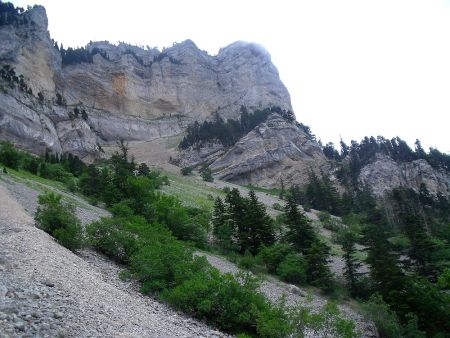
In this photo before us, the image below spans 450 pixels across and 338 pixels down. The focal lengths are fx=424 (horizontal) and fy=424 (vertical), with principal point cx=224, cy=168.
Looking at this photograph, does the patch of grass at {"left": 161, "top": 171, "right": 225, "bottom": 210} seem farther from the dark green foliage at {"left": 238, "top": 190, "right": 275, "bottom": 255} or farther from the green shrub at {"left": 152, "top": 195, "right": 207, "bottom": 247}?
the green shrub at {"left": 152, "top": 195, "right": 207, "bottom": 247}

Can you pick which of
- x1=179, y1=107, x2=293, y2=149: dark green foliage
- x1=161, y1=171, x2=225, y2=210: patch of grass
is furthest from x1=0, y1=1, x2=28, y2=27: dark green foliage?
x1=161, y1=171, x2=225, y2=210: patch of grass

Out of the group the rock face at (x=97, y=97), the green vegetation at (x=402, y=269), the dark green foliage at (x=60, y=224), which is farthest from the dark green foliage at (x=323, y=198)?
the dark green foliage at (x=60, y=224)

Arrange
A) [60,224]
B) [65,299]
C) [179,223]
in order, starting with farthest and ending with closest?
1. [179,223]
2. [60,224]
3. [65,299]

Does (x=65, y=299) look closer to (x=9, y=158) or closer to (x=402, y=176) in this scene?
(x=9, y=158)

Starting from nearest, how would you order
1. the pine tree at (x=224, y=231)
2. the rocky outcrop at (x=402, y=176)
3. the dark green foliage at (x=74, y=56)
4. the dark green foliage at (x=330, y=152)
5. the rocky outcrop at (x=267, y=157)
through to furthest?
the pine tree at (x=224, y=231) < the rocky outcrop at (x=402, y=176) < the rocky outcrop at (x=267, y=157) < the dark green foliage at (x=330, y=152) < the dark green foliage at (x=74, y=56)

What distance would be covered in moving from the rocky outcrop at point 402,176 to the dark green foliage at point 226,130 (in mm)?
45688

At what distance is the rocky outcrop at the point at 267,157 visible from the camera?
127m

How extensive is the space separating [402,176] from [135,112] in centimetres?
10775

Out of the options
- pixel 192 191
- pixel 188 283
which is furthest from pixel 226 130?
pixel 188 283

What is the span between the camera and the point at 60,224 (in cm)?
2444

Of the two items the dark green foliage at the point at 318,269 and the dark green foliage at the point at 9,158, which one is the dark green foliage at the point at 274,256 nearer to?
the dark green foliage at the point at 318,269

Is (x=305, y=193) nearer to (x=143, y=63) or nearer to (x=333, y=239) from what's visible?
(x=333, y=239)

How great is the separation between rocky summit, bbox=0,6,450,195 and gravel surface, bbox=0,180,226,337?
3420 inches

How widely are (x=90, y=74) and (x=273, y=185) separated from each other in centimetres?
9050
